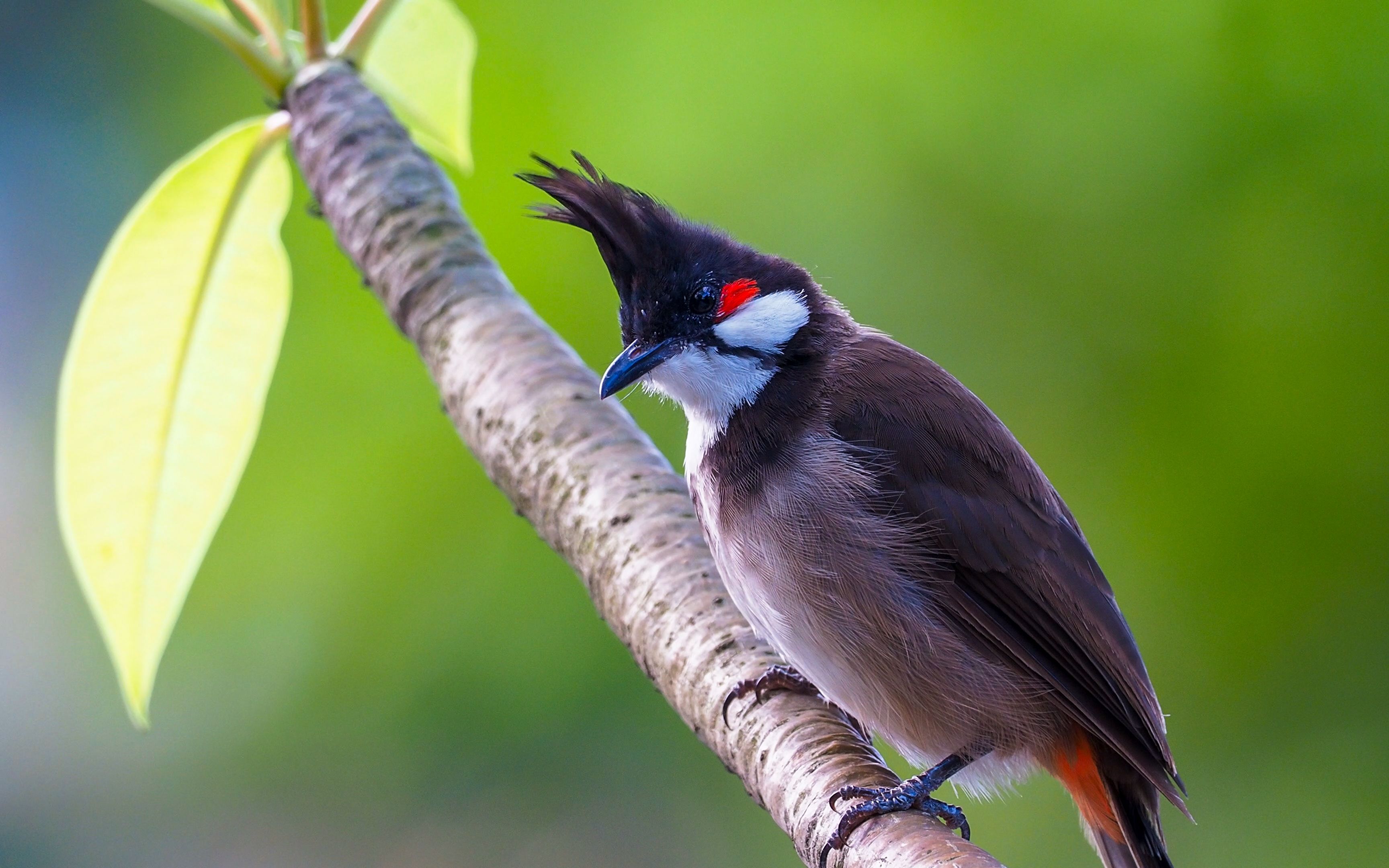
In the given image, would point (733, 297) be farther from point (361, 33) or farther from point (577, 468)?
point (361, 33)

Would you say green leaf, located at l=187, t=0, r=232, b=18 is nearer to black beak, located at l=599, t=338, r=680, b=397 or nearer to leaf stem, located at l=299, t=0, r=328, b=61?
leaf stem, located at l=299, t=0, r=328, b=61

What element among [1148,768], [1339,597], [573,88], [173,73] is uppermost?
[173,73]

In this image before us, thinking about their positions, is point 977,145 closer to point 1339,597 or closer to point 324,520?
point 1339,597

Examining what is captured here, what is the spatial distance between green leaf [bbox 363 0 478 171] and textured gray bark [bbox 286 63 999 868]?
0.19 m

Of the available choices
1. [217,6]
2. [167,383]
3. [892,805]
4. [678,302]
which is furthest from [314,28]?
[892,805]

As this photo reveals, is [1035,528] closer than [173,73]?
Yes

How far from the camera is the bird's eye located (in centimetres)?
192

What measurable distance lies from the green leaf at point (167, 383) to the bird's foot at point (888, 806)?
1.06m

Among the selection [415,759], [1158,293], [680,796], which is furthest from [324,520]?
[1158,293]

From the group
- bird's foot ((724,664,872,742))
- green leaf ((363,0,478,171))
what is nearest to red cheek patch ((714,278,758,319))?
bird's foot ((724,664,872,742))

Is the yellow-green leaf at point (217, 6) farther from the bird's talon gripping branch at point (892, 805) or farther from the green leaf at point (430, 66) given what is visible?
the bird's talon gripping branch at point (892, 805)

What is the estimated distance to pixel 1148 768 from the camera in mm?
1723

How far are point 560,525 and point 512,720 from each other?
148 centimetres

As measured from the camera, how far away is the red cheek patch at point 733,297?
193cm
